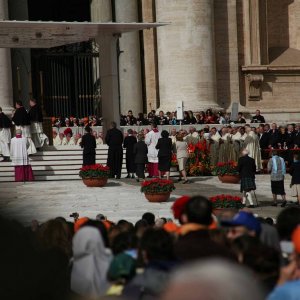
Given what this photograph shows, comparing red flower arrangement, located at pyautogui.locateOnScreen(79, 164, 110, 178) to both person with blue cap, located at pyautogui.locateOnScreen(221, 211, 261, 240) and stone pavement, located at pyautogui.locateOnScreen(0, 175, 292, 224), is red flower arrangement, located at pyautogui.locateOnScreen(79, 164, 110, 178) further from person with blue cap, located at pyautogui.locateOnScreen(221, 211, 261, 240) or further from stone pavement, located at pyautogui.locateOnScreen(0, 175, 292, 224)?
person with blue cap, located at pyautogui.locateOnScreen(221, 211, 261, 240)

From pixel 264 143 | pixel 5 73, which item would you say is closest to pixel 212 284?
pixel 264 143

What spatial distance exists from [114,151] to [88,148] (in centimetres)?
67

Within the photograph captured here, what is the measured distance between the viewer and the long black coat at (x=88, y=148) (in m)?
26.0

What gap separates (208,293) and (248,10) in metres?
36.1

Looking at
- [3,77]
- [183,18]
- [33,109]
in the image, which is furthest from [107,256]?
[183,18]

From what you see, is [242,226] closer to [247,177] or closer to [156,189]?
[156,189]

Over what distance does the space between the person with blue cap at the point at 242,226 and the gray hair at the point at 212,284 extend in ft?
12.5

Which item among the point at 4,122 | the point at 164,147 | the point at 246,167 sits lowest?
the point at 246,167

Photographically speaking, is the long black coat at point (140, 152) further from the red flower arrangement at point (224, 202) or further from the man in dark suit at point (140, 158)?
the red flower arrangement at point (224, 202)

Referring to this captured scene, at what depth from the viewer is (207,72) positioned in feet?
121

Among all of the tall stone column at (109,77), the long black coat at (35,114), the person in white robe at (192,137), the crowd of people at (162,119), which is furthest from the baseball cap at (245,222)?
the crowd of people at (162,119)

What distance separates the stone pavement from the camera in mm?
20375

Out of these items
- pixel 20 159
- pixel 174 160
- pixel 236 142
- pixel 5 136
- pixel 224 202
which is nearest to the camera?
pixel 224 202

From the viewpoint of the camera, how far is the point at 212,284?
9.09ft
